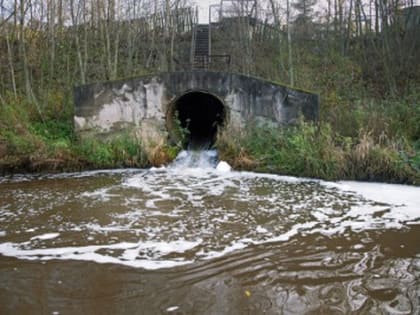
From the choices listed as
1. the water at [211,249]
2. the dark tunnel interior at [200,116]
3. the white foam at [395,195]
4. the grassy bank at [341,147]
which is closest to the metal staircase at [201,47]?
the dark tunnel interior at [200,116]

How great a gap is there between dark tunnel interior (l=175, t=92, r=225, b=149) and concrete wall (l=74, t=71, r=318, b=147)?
98.4 inches

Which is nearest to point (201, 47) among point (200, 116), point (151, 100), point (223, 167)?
point (200, 116)

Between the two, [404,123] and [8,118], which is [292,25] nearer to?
[404,123]

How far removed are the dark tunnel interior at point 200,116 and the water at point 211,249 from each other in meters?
5.83

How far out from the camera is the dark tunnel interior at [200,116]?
1273 centimetres

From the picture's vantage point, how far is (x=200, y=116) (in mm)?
14023

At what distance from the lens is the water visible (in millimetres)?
3088

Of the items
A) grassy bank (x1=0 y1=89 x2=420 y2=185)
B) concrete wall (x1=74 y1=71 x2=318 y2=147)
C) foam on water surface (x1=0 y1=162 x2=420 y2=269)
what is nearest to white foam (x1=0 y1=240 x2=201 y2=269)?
foam on water surface (x1=0 y1=162 x2=420 y2=269)

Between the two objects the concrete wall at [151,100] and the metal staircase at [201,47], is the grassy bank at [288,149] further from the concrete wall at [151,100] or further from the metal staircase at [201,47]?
the metal staircase at [201,47]

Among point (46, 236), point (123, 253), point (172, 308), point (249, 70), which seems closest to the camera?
point (172, 308)

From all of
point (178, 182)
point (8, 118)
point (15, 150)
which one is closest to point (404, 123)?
point (178, 182)

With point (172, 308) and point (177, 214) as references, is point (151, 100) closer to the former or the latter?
point (177, 214)

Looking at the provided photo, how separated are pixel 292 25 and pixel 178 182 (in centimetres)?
1196

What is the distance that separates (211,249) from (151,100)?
21.2ft
